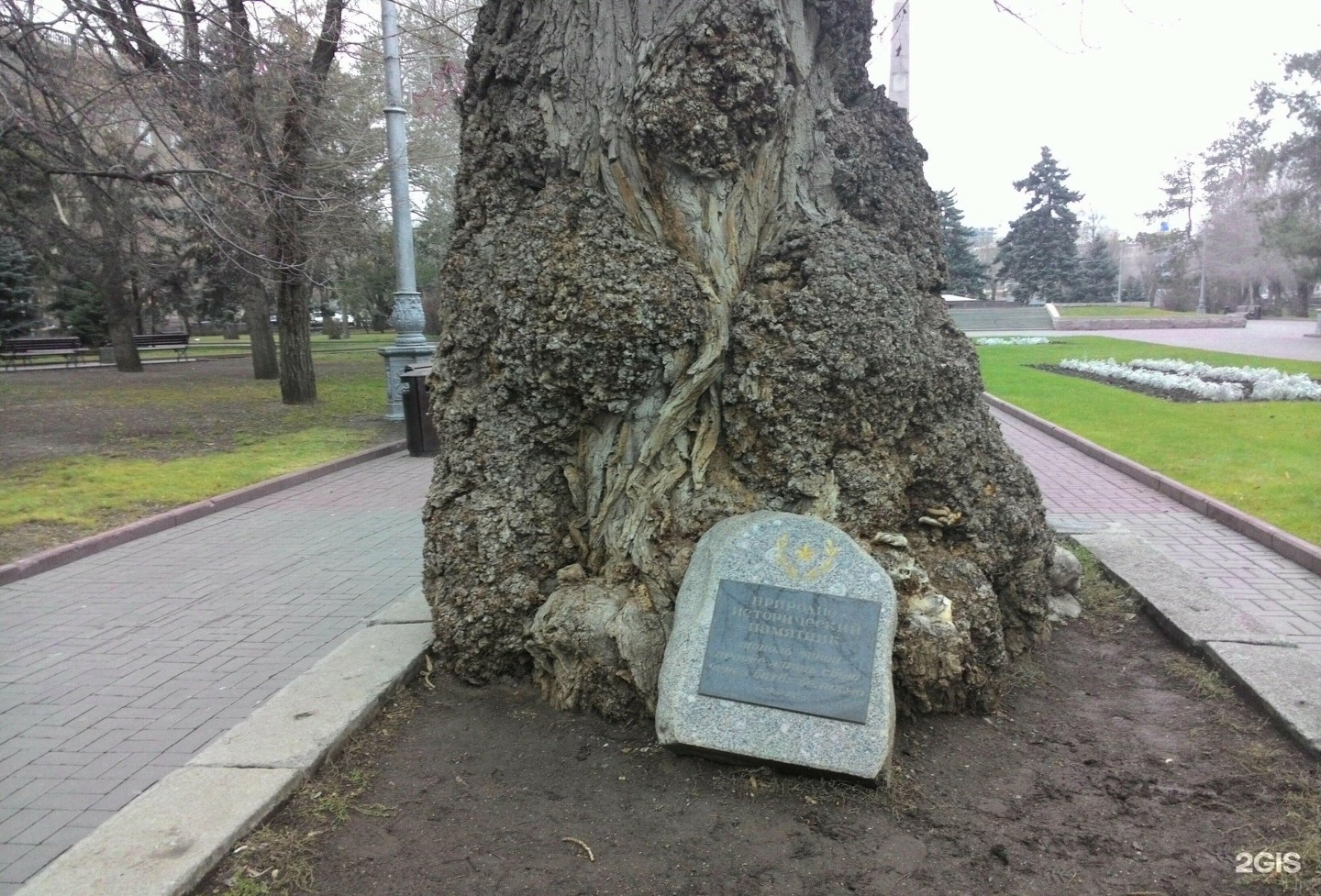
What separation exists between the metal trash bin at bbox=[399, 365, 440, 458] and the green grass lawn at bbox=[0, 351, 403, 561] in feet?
2.48

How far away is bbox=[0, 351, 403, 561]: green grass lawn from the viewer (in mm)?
8086

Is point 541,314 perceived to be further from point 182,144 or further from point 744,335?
point 182,144

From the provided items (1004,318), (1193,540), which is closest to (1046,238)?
(1004,318)

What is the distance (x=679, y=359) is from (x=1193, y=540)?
5279 millimetres

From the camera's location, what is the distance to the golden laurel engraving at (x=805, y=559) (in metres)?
3.27

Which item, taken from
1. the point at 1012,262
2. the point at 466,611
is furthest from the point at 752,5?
the point at 1012,262

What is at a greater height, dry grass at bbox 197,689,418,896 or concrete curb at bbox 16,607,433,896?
concrete curb at bbox 16,607,433,896

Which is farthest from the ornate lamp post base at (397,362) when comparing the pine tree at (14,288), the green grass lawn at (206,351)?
the pine tree at (14,288)

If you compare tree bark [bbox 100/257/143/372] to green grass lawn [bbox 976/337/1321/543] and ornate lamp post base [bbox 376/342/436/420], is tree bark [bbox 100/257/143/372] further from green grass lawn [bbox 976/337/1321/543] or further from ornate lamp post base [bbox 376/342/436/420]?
green grass lawn [bbox 976/337/1321/543]

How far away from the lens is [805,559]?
3299 mm

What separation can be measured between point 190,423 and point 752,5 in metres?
12.9

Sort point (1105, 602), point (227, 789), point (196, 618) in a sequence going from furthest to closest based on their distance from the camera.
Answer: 1. point (196, 618)
2. point (1105, 602)
3. point (227, 789)

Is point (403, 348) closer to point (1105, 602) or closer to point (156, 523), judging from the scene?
point (156, 523)

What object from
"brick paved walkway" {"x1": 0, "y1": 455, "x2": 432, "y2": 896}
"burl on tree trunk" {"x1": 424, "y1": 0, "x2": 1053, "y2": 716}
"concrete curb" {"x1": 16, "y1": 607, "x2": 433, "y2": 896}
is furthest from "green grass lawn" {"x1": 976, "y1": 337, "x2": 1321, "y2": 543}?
"brick paved walkway" {"x1": 0, "y1": 455, "x2": 432, "y2": 896}
